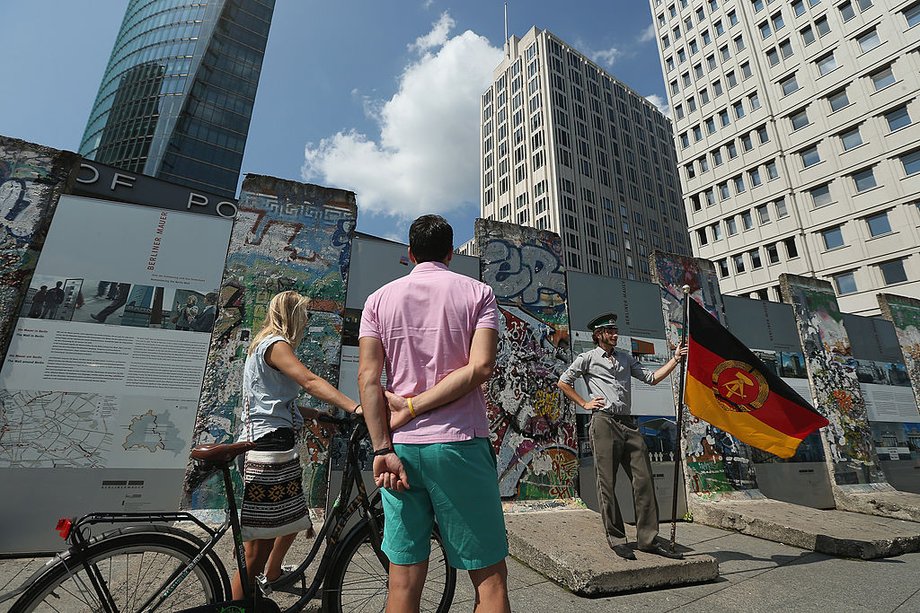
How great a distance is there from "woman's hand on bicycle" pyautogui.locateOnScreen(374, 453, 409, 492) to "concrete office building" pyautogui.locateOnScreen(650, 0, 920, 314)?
119 ft

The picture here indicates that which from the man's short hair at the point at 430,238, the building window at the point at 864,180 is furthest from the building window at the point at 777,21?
the man's short hair at the point at 430,238

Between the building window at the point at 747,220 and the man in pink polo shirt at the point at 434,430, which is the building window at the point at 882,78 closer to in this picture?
the building window at the point at 747,220

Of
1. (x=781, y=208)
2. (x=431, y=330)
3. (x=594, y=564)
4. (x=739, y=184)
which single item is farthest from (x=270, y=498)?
(x=739, y=184)

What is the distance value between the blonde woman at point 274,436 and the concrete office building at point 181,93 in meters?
49.7

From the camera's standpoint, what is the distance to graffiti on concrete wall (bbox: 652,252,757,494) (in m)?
6.29

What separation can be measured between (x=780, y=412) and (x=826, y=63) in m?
41.3

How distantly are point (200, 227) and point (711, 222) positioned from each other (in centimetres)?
4263

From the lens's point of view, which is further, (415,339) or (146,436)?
(146,436)

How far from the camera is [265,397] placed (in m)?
2.34

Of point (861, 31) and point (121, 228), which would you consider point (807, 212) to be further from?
point (121, 228)

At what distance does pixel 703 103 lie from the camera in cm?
4019

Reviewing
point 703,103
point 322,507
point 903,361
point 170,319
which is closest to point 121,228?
point 170,319

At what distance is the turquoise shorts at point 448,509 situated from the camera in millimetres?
1400

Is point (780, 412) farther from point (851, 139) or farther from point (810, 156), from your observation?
point (810, 156)
